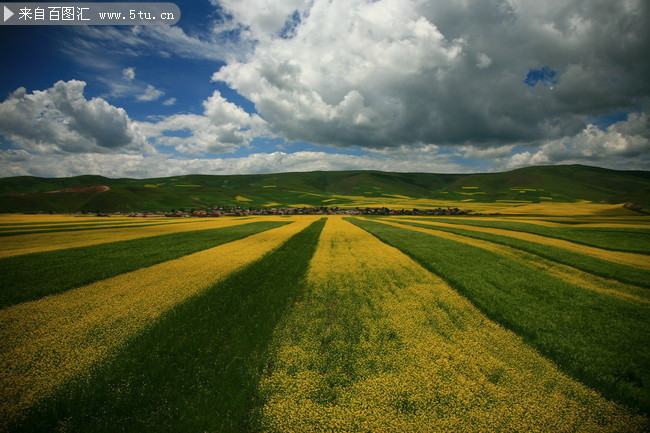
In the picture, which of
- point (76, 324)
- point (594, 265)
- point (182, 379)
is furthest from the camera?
point (594, 265)

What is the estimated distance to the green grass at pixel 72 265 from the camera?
1001 centimetres

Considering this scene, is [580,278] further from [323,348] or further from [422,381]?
[323,348]

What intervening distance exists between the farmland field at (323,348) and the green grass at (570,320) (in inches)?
2.0

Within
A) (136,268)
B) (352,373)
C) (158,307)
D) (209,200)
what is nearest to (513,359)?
(352,373)

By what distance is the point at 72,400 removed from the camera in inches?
192

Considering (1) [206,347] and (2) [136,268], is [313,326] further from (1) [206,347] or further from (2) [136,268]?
(2) [136,268]

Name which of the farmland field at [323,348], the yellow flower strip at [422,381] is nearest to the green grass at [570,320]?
the farmland field at [323,348]

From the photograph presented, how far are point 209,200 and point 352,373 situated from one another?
118583mm

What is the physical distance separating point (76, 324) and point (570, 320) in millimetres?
15657

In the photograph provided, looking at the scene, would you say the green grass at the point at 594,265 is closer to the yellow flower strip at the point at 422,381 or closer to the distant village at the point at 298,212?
the yellow flower strip at the point at 422,381

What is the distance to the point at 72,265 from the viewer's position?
1317cm

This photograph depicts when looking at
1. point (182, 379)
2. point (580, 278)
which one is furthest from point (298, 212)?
point (182, 379)

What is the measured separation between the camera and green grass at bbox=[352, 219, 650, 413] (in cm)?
571

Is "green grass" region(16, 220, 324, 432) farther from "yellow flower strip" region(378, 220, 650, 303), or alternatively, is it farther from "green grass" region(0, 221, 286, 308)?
"yellow flower strip" region(378, 220, 650, 303)
